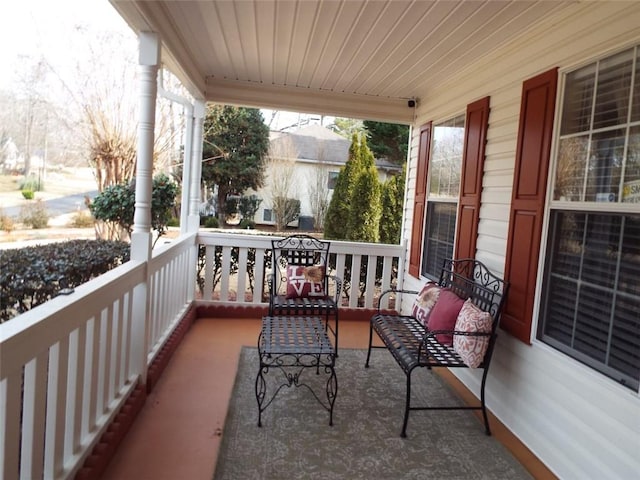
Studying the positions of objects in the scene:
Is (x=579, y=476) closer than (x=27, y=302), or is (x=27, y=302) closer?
(x=579, y=476)

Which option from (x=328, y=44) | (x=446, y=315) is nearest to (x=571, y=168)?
(x=446, y=315)

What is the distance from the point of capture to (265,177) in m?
10.9

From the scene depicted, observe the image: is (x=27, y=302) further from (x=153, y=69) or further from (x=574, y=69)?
(x=574, y=69)

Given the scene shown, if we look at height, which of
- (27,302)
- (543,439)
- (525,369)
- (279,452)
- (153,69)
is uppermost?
(153,69)

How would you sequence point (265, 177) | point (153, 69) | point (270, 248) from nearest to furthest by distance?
point (153, 69) → point (270, 248) → point (265, 177)

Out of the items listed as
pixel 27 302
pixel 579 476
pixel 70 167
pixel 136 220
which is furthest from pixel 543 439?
pixel 70 167

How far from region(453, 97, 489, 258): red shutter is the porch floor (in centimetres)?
110

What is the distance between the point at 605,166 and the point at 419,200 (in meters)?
2.40

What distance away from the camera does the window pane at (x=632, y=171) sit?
1864 millimetres

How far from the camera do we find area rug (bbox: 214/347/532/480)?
2.16m

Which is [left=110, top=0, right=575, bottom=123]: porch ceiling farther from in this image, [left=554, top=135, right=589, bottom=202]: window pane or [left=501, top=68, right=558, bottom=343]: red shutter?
[left=554, top=135, right=589, bottom=202]: window pane

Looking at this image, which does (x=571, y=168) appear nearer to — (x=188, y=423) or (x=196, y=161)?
(x=188, y=423)

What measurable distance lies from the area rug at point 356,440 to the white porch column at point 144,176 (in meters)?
0.79

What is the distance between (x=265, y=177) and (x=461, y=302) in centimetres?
857
